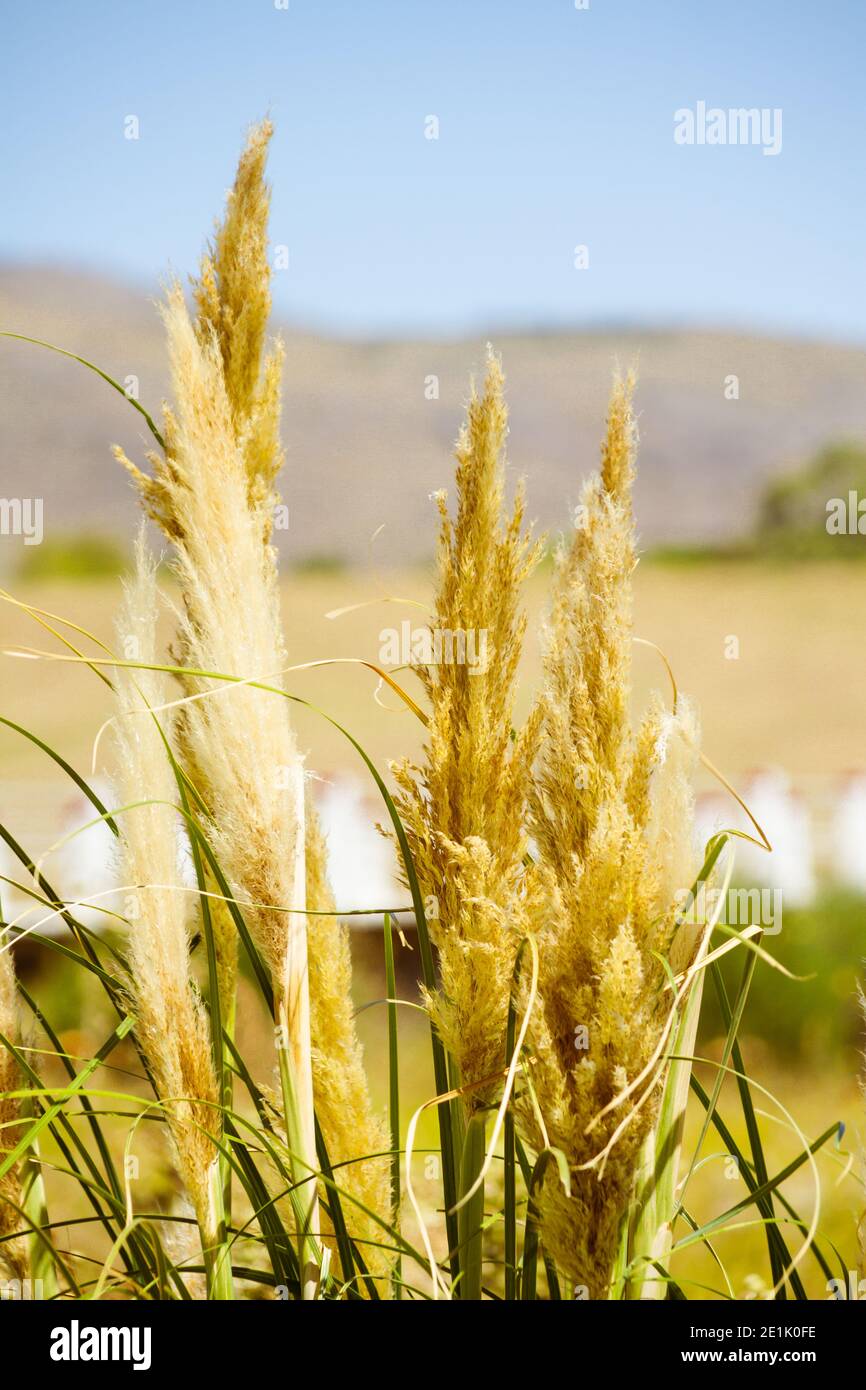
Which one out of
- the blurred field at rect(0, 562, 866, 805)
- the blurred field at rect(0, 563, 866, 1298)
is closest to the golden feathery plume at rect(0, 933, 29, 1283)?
the blurred field at rect(0, 563, 866, 1298)

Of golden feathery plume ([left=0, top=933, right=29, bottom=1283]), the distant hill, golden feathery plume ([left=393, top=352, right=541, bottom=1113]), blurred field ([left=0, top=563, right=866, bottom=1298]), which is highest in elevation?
the distant hill

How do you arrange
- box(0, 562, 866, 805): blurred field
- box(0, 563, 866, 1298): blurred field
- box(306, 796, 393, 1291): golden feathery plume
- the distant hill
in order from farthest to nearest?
1. the distant hill
2. box(0, 562, 866, 805): blurred field
3. box(0, 563, 866, 1298): blurred field
4. box(306, 796, 393, 1291): golden feathery plume

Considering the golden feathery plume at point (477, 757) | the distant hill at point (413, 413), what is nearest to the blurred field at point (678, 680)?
the distant hill at point (413, 413)

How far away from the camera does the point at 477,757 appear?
562mm

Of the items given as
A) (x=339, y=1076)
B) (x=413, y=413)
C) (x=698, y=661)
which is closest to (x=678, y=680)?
(x=698, y=661)

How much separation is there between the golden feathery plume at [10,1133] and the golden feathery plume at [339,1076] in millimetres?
175

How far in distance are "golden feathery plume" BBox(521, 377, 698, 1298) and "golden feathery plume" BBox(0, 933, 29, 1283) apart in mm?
308

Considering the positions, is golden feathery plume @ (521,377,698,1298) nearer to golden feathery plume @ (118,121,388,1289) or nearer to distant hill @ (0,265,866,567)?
golden feathery plume @ (118,121,388,1289)

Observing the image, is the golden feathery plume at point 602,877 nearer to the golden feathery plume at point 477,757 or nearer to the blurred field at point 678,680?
the golden feathery plume at point 477,757

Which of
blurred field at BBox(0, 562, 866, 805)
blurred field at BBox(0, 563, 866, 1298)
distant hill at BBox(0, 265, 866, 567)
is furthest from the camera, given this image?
distant hill at BBox(0, 265, 866, 567)

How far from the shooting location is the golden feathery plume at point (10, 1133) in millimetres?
629

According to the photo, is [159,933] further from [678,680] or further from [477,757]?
[678,680]

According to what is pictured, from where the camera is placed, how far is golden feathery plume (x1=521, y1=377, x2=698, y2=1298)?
0.53 meters

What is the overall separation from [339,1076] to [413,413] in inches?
306
